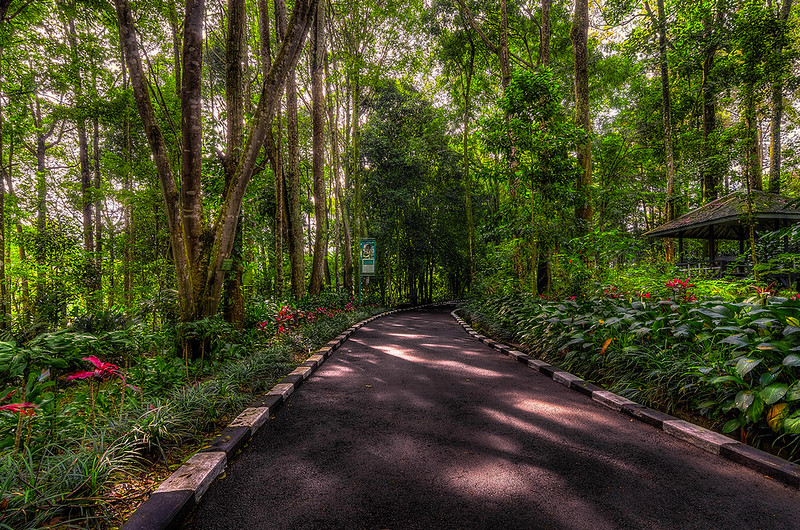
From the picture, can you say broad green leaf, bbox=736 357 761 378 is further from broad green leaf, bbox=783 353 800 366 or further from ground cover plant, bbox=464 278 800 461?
broad green leaf, bbox=783 353 800 366

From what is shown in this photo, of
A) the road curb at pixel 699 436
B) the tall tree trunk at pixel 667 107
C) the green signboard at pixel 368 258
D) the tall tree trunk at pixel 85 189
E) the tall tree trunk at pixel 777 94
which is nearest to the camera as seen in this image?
the road curb at pixel 699 436

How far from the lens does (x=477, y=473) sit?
2.10 metres

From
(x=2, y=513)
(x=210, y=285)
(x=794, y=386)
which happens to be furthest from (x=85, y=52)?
(x=794, y=386)

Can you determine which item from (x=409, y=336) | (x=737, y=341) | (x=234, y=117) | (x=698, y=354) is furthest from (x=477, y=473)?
(x=234, y=117)

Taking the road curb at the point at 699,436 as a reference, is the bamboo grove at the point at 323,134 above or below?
above

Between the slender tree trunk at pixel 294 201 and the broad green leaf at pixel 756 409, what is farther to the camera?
the slender tree trunk at pixel 294 201

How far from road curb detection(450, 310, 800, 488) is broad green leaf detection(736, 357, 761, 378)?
1.66 ft

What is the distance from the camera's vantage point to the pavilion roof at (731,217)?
25.1 ft

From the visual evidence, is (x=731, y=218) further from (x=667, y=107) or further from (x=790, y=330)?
(x=790, y=330)

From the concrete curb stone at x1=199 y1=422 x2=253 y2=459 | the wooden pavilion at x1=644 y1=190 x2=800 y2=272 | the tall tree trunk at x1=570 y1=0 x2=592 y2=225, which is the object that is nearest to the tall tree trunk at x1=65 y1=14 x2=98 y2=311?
the concrete curb stone at x1=199 y1=422 x2=253 y2=459

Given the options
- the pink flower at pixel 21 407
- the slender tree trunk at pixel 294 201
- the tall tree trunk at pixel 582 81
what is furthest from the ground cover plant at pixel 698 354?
the slender tree trunk at pixel 294 201

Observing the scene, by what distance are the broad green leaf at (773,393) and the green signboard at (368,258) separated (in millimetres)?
11126

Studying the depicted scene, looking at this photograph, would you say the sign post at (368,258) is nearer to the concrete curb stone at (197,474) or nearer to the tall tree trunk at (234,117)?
the tall tree trunk at (234,117)

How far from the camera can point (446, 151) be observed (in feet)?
62.1
